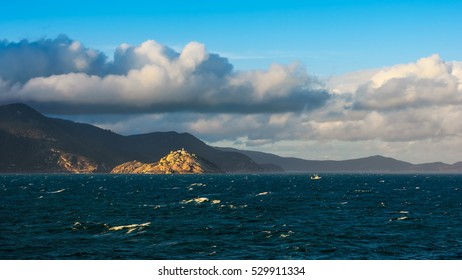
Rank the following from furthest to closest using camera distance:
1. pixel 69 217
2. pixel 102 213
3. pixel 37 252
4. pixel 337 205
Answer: pixel 337 205, pixel 102 213, pixel 69 217, pixel 37 252

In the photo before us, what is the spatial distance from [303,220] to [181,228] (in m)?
24.4

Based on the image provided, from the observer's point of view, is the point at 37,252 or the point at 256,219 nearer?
the point at 37,252

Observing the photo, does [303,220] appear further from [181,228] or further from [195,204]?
[195,204]

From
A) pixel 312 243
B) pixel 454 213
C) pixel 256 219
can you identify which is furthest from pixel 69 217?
pixel 454 213

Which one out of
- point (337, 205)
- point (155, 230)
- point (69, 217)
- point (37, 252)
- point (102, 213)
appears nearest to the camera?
point (37, 252)

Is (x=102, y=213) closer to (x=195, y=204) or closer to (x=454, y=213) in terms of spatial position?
(x=195, y=204)

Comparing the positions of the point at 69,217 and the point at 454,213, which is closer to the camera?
the point at 69,217

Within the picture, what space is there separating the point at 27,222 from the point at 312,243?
51.5 meters

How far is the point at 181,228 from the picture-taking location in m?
90.0

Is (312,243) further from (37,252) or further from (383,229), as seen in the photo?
(37,252)
